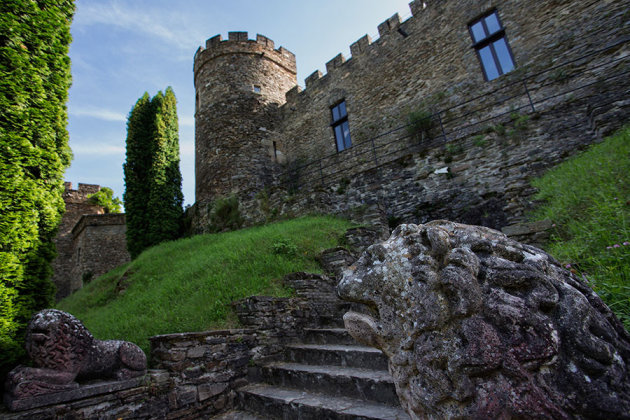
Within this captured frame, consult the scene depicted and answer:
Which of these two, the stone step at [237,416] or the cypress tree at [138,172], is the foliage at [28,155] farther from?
the cypress tree at [138,172]

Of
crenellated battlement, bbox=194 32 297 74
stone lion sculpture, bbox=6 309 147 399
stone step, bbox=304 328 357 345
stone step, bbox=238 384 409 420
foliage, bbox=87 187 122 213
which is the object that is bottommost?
stone step, bbox=238 384 409 420

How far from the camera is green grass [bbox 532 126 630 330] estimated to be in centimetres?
241

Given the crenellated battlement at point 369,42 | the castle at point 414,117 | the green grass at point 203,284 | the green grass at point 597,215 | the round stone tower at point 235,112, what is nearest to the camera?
the green grass at point 597,215


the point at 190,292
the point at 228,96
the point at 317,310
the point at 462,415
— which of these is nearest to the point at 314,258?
the point at 317,310

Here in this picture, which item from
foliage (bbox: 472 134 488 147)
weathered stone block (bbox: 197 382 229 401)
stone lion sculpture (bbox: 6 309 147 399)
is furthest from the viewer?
foliage (bbox: 472 134 488 147)

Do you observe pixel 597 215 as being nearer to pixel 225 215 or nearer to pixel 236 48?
pixel 225 215

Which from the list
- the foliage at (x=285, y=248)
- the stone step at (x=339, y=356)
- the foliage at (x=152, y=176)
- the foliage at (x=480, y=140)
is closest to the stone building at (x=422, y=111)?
the foliage at (x=480, y=140)

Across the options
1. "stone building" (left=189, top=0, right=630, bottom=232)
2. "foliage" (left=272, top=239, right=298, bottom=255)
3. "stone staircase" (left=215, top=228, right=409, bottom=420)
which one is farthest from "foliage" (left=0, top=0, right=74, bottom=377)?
"stone building" (left=189, top=0, right=630, bottom=232)

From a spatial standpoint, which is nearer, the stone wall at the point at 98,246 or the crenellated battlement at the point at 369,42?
the crenellated battlement at the point at 369,42

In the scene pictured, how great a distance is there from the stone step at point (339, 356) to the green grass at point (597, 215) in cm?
210

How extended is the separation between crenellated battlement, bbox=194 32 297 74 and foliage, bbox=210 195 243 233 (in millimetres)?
7592

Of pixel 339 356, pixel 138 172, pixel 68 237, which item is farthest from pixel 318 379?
pixel 68 237

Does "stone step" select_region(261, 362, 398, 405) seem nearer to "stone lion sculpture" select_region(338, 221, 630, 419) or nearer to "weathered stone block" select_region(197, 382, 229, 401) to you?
"weathered stone block" select_region(197, 382, 229, 401)

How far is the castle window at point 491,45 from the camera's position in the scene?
9.52m
